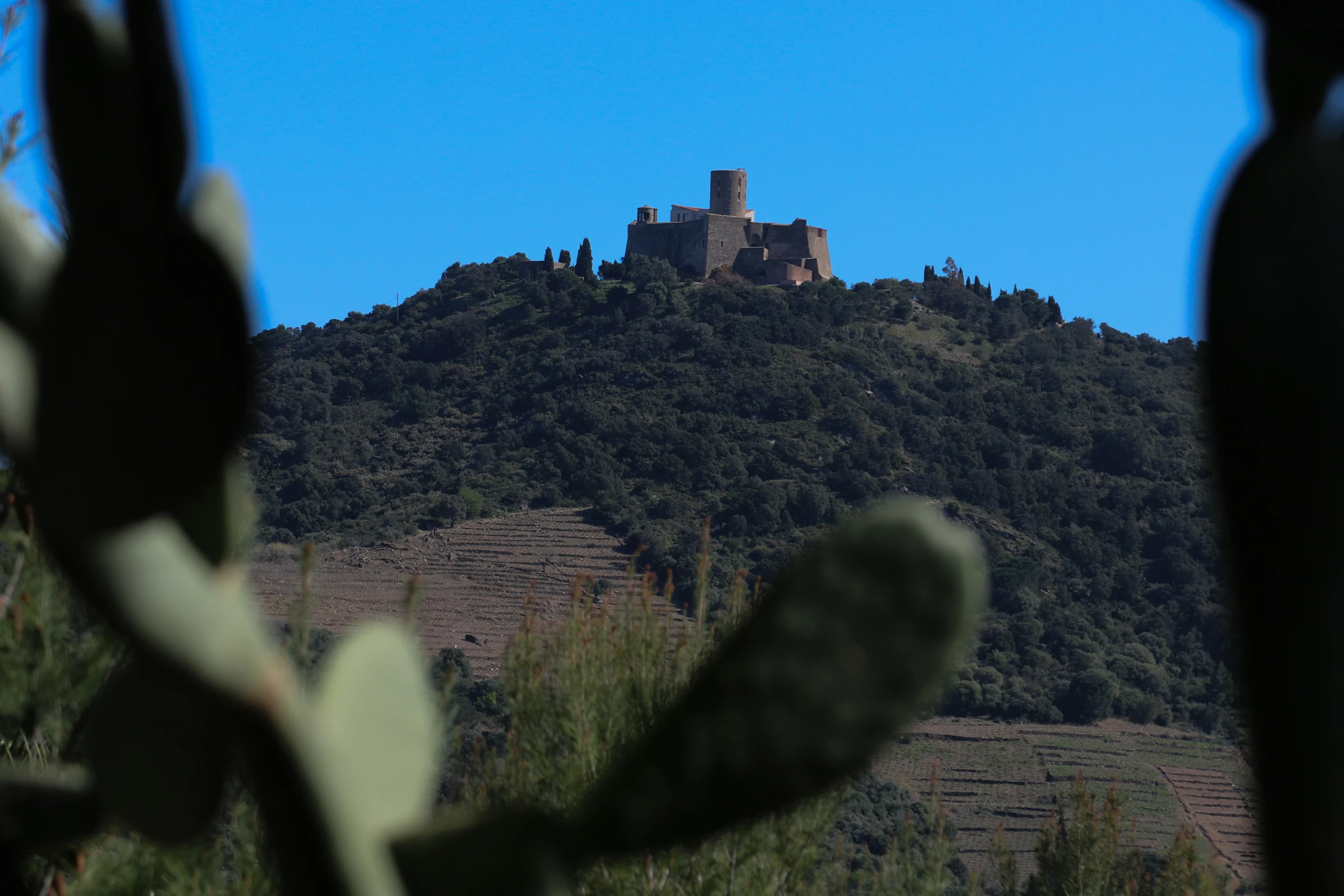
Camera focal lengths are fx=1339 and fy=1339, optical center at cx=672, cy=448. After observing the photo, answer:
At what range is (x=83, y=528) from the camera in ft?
2.24

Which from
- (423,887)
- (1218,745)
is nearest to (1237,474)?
(423,887)

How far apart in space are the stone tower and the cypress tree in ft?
19.1

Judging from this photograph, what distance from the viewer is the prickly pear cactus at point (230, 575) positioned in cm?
68

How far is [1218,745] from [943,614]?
3058cm

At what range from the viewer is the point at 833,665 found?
71 cm

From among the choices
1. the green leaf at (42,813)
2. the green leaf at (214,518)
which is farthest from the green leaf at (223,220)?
the green leaf at (42,813)

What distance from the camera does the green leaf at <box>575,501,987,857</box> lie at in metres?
0.71

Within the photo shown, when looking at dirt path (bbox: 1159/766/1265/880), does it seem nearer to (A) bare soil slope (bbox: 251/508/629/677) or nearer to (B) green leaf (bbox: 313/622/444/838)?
(A) bare soil slope (bbox: 251/508/629/677)

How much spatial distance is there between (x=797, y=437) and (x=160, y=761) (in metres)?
43.2

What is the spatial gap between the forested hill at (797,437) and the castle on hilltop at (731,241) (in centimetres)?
191

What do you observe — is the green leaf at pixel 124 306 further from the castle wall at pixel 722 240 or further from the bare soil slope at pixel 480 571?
the castle wall at pixel 722 240

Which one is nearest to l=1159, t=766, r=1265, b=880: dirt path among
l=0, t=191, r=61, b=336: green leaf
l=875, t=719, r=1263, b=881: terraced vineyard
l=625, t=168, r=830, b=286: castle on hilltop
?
l=875, t=719, r=1263, b=881: terraced vineyard

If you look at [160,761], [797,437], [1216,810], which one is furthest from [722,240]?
[160,761]

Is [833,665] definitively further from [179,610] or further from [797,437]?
[797,437]
